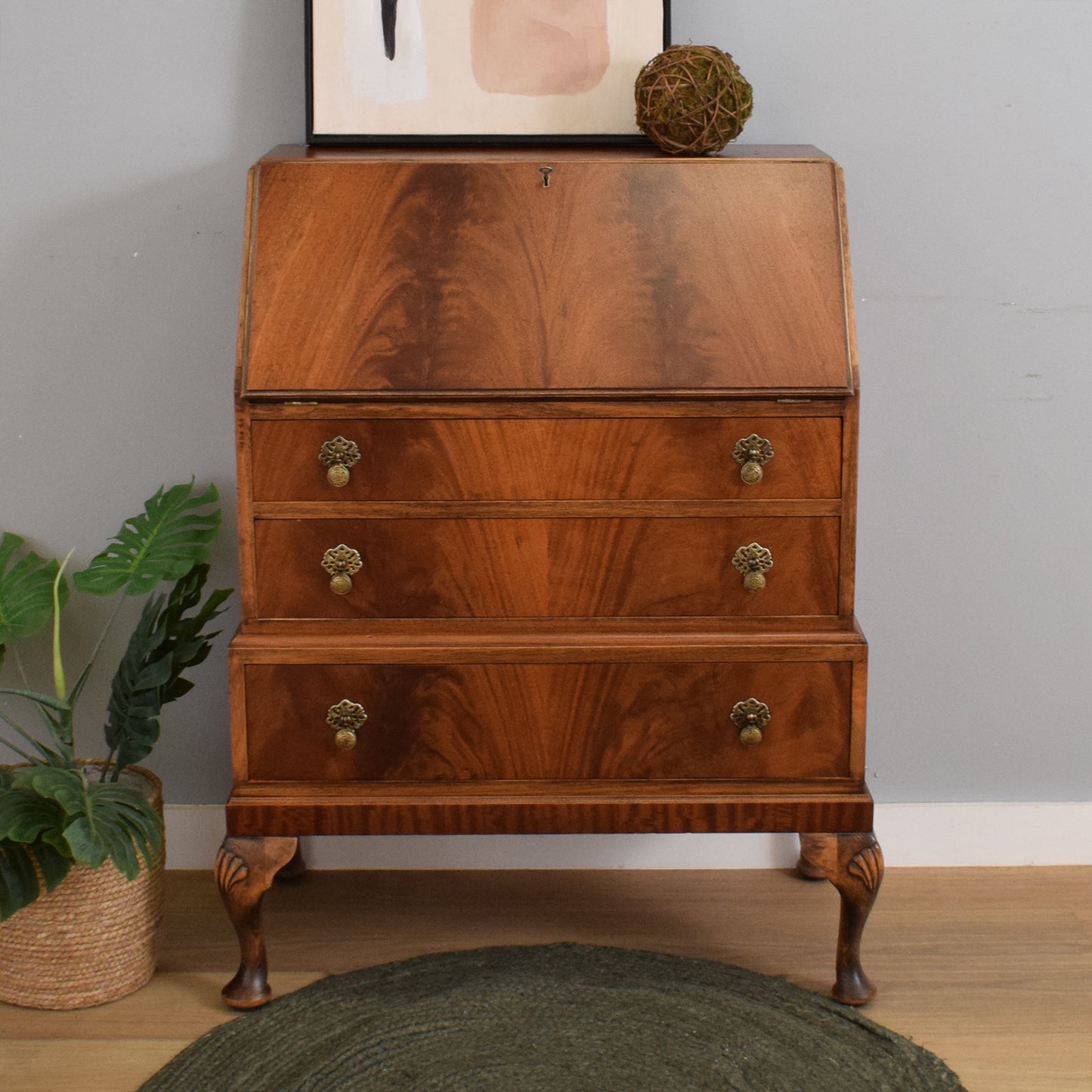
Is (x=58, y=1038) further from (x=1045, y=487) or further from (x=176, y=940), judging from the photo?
(x=1045, y=487)

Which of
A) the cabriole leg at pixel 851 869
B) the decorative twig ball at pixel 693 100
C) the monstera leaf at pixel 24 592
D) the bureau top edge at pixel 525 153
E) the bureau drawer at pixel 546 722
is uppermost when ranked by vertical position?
the decorative twig ball at pixel 693 100

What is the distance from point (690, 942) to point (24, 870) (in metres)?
1.09

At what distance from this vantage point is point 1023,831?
2.55m

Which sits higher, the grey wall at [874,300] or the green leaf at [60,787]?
the grey wall at [874,300]

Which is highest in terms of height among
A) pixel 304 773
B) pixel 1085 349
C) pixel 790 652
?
pixel 1085 349

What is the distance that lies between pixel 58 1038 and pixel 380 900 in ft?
1.97

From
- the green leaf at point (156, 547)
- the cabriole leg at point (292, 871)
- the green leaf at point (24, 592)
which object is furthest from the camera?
the cabriole leg at point (292, 871)

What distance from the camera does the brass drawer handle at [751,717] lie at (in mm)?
1971

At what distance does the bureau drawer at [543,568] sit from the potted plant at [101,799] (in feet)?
1.01

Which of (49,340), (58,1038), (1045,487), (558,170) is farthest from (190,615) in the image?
(1045,487)

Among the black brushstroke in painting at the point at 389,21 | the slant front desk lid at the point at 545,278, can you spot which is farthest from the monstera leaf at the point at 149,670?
the black brushstroke in painting at the point at 389,21

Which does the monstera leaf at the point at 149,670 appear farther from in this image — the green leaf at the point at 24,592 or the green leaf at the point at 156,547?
the green leaf at the point at 24,592

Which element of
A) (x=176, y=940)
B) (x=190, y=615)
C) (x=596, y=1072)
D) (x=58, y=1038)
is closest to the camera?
(x=596, y=1072)

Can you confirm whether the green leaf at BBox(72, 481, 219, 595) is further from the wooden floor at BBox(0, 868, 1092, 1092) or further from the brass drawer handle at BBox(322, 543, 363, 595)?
the wooden floor at BBox(0, 868, 1092, 1092)
